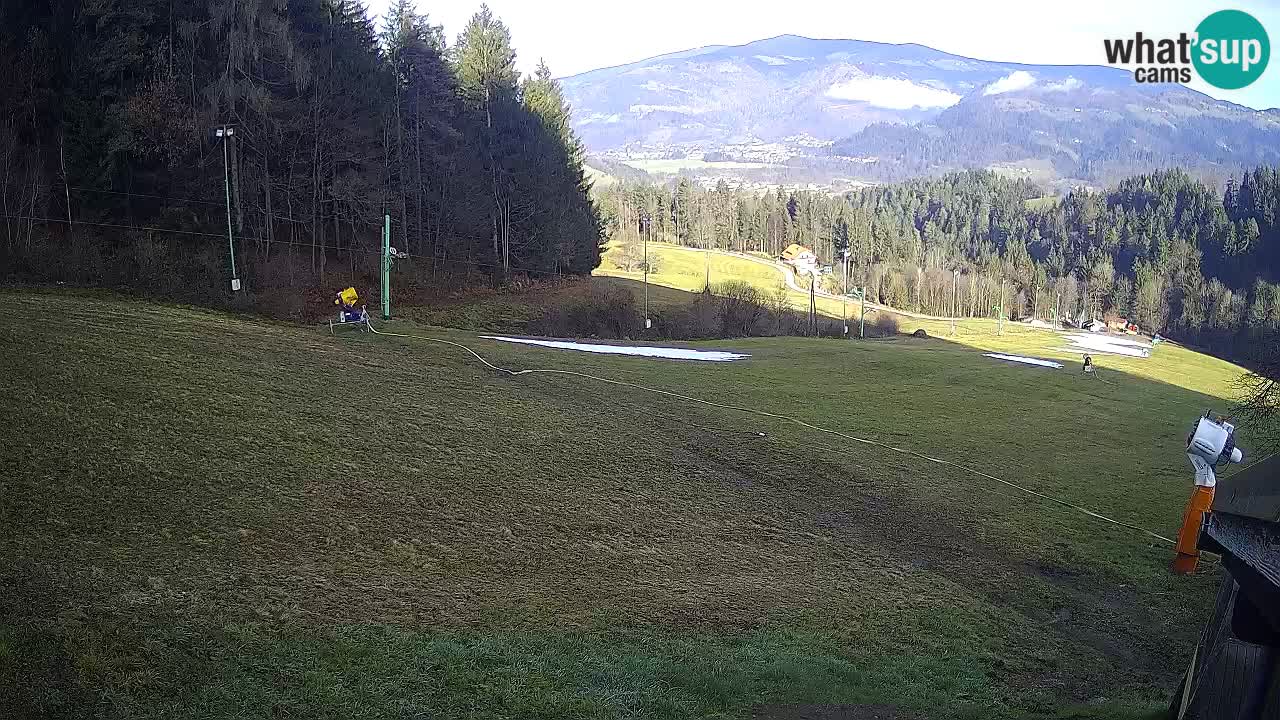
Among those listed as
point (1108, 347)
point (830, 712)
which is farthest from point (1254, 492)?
point (1108, 347)

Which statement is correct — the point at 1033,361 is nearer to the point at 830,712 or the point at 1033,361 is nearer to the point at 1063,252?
the point at 830,712

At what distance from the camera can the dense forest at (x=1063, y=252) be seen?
127 metres

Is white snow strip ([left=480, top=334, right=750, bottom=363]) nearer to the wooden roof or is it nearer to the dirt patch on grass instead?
the wooden roof

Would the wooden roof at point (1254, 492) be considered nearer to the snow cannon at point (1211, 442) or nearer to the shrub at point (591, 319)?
the snow cannon at point (1211, 442)

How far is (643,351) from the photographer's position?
101 ft

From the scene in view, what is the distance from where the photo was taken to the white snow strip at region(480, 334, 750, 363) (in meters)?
29.1

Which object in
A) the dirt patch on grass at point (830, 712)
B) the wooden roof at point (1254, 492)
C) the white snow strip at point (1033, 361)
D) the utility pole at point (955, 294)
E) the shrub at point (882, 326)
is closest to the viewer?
the dirt patch on grass at point (830, 712)

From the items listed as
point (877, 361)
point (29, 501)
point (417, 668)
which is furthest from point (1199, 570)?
point (877, 361)

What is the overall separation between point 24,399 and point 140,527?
4.56 meters

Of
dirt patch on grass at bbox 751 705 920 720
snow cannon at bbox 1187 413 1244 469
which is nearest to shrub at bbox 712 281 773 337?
snow cannon at bbox 1187 413 1244 469

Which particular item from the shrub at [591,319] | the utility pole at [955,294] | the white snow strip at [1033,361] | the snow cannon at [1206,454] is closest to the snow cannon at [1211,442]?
the snow cannon at [1206,454]

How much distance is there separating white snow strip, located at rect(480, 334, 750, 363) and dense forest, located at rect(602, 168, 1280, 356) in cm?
9262

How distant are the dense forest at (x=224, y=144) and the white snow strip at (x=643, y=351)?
1138cm

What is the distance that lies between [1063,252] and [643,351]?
153115mm
